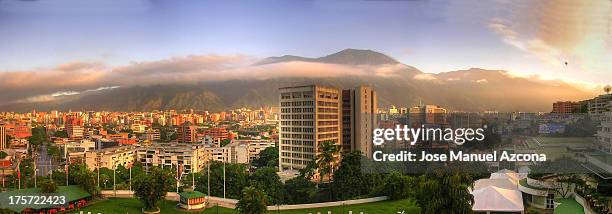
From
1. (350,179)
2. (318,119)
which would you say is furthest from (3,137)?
(350,179)

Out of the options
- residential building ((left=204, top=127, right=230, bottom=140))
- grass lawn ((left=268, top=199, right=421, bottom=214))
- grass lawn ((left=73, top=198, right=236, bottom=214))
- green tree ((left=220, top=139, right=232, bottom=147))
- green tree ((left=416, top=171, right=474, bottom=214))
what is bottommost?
green tree ((left=220, top=139, right=232, bottom=147))

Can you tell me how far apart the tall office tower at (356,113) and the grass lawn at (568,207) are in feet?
26.9

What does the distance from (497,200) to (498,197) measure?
60 mm

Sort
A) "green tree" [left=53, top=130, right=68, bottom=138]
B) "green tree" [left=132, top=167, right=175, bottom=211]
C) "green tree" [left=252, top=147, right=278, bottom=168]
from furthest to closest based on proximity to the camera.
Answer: "green tree" [left=53, top=130, right=68, bottom=138], "green tree" [left=252, top=147, right=278, bottom=168], "green tree" [left=132, top=167, right=175, bottom=211]

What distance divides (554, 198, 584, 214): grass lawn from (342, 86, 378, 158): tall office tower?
819cm

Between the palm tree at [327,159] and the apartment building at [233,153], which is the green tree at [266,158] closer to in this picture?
the apartment building at [233,153]

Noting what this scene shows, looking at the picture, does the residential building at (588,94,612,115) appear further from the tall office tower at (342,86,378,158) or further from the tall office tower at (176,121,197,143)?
the tall office tower at (176,121,197,143)

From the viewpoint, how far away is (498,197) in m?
5.80

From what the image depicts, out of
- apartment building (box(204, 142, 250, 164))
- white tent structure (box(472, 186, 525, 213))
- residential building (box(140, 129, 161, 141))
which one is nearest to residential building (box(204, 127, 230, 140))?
apartment building (box(204, 142, 250, 164))

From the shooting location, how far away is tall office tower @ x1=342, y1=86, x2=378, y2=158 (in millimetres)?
14195

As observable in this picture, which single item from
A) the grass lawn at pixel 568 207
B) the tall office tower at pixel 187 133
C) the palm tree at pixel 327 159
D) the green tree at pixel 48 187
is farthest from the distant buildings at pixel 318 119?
the tall office tower at pixel 187 133

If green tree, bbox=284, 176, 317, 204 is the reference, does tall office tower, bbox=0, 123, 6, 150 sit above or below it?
above

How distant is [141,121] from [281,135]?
470 inches

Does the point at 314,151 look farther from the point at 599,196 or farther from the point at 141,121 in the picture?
the point at 141,121
